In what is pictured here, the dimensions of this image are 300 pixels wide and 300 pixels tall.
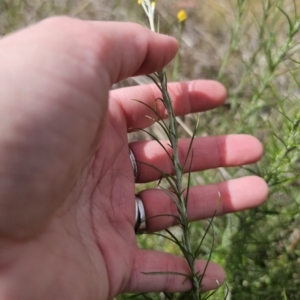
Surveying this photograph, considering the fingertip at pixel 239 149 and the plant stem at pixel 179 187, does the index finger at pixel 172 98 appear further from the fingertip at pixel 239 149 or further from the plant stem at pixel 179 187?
the plant stem at pixel 179 187

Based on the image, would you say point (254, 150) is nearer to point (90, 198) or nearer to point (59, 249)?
point (90, 198)

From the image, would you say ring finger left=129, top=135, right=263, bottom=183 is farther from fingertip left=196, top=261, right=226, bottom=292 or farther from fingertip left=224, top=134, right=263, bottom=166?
fingertip left=196, top=261, right=226, bottom=292

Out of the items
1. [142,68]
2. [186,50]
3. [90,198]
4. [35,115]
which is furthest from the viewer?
[186,50]

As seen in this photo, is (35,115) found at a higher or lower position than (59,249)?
higher

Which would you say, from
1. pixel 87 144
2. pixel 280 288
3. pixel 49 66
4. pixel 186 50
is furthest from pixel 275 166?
pixel 186 50

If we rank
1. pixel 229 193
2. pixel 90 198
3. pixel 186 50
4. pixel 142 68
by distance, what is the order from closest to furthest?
1. pixel 142 68
2. pixel 90 198
3. pixel 229 193
4. pixel 186 50

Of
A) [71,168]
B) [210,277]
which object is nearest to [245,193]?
[210,277]

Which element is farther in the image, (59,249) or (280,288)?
(280,288)
